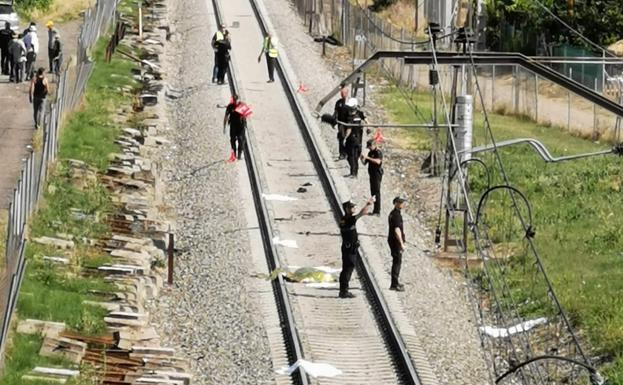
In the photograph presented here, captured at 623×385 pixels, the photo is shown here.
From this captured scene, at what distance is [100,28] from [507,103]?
12.2 metres

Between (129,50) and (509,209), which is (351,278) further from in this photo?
(129,50)

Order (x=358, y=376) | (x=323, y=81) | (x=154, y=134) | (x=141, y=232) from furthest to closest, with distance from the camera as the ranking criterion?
(x=323, y=81) → (x=154, y=134) → (x=141, y=232) → (x=358, y=376)

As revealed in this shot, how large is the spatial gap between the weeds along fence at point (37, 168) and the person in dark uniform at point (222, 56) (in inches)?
134

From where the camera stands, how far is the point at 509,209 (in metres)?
33.4

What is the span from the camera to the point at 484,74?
57188 millimetres

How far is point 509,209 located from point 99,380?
14.3 meters

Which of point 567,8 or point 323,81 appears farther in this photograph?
point 567,8

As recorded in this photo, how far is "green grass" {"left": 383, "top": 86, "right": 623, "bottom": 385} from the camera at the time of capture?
2539cm

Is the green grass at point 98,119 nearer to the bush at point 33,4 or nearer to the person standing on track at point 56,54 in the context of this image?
the person standing on track at point 56,54

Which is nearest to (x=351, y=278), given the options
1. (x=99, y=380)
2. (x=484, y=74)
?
(x=99, y=380)

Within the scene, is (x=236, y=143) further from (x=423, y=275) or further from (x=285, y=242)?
(x=423, y=275)

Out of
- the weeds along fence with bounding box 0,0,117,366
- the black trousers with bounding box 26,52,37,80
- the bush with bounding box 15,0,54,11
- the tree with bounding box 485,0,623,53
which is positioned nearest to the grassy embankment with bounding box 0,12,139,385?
the weeds along fence with bounding box 0,0,117,366

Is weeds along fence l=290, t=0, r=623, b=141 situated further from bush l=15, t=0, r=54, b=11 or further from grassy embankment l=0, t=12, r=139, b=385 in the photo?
grassy embankment l=0, t=12, r=139, b=385

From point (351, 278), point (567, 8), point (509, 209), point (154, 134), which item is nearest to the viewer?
point (351, 278)
